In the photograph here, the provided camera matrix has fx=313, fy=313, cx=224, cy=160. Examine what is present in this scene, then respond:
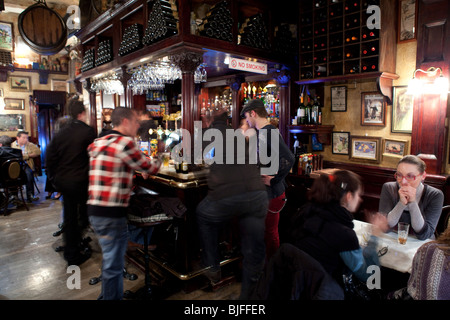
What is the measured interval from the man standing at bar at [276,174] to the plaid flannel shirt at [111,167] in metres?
1.30

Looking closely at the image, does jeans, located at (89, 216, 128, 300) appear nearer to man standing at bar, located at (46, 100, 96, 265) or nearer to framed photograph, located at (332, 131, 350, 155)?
man standing at bar, located at (46, 100, 96, 265)

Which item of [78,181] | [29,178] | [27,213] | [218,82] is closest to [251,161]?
[78,181]

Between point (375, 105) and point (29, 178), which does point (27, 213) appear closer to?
point (29, 178)

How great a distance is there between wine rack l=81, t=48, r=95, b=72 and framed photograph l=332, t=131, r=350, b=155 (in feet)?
16.6

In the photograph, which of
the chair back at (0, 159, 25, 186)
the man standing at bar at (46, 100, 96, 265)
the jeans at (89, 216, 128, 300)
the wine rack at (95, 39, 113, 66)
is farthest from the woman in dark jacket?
the chair back at (0, 159, 25, 186)

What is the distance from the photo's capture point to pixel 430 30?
3639mm

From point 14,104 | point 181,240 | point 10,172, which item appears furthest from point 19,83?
point 181,240

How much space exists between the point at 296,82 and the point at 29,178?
6121 millimetres

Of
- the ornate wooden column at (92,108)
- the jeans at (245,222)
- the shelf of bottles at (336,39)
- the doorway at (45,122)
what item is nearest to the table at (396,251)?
the jeans at (245,222)

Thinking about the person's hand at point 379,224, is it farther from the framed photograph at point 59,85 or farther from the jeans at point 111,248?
the framed photograph at point 59,85

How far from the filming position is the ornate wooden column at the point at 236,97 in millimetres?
6160

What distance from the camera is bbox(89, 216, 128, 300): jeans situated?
243 cm

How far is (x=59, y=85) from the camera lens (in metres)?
11.4

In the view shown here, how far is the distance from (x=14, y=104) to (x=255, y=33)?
935 centimetres
